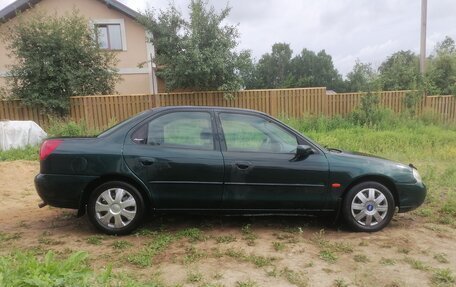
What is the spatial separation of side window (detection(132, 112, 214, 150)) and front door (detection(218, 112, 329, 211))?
0.67 feet

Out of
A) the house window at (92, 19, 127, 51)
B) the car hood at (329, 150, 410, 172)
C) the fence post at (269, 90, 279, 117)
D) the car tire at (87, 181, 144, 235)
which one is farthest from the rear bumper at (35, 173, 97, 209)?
the house window at (92, 19, 127, 51)

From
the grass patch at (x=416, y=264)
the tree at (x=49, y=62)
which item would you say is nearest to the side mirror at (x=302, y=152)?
the grass patch at (x=416, y=264)

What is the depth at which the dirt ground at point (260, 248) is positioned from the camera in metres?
3.38

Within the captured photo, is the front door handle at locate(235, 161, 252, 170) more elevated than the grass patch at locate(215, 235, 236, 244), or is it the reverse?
the front door handle at locate(235, 161, 252, 170)

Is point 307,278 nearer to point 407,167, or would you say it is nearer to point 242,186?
point 242,186

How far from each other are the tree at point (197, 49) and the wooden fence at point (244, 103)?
598 mm

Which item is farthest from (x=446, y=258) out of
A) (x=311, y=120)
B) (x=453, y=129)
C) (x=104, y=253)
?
(x=453, y=129)

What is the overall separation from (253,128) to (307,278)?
6.34 feet

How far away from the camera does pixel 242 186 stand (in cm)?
436

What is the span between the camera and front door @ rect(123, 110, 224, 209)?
14.0 feet


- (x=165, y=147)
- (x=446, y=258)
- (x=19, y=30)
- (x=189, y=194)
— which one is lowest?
(x=446, y=258)

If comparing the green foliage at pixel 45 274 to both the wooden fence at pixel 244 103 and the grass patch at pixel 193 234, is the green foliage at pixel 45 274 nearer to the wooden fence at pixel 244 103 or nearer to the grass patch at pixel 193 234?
the grass patch at pixel 193 234

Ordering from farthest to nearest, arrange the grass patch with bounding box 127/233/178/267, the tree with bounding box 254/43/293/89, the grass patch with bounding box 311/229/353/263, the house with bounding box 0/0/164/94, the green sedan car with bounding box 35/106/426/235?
1. the tree with bounding box 254/43/293/89
2. the house with bounding box 0/0/164/94
3. the green sedan car with bounding box 35/106/426/235
4. the grass patch with bounding box 311/229/353/263
5. the grass patch with bounding box 127/233/178/267

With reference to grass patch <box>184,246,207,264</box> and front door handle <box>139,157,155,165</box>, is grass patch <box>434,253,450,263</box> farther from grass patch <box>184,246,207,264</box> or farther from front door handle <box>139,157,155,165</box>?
front door handle <box>139,157,155,165</box>
